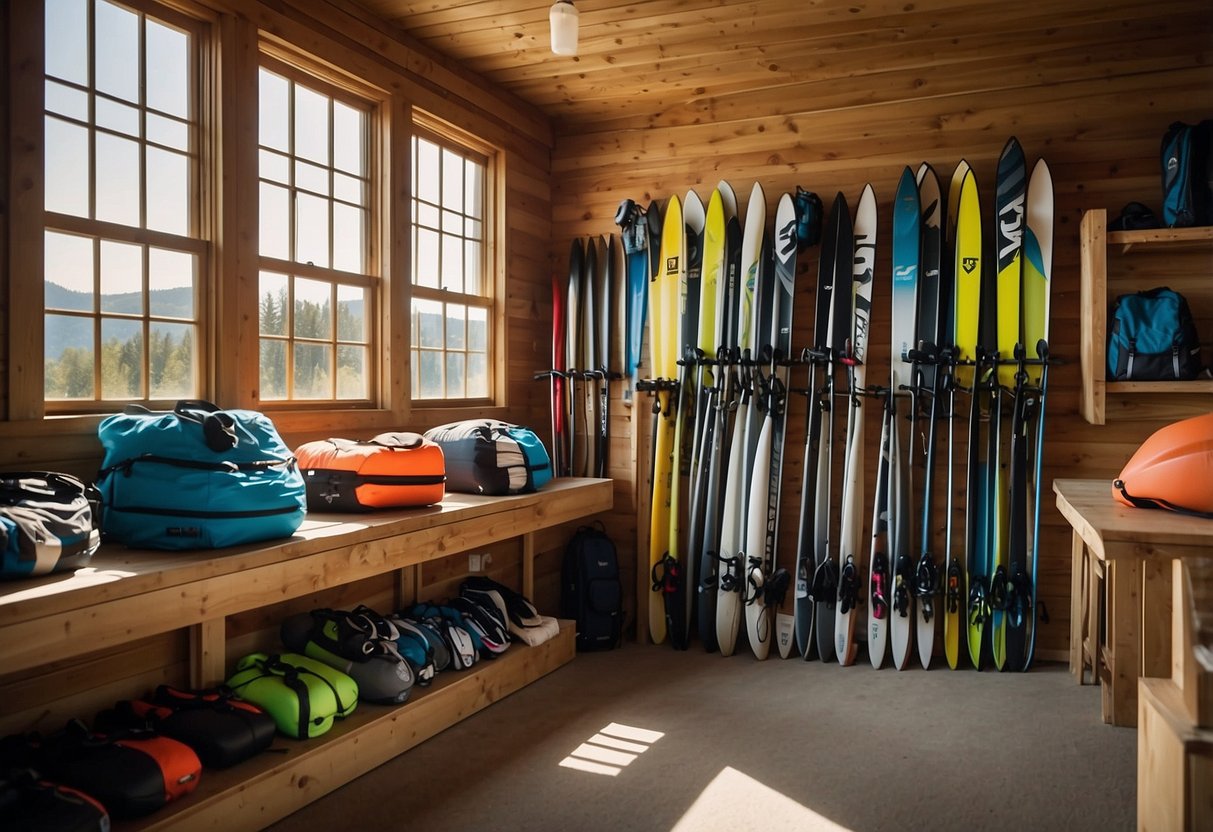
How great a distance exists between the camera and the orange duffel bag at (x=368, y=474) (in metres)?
2.95

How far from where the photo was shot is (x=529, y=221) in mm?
4621

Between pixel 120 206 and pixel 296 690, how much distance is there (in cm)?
150

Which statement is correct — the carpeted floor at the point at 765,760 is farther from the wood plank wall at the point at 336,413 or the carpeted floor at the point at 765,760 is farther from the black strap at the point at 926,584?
the wood plank wall at the point at 336,413

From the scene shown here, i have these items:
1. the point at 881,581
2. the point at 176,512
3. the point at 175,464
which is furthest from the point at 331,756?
the point at 881,581

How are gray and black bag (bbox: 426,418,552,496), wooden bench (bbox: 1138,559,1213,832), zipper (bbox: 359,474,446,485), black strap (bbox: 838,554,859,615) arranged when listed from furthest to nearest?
black strap (bbox: 838,554,859,615)
gray and black bag (bbox: 426,418,552,496)
zipper (bbox: 359,474,446,485)
wooden bench (bbox: 1138,559,1213,832)

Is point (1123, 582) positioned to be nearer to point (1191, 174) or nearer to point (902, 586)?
point (902, 586)

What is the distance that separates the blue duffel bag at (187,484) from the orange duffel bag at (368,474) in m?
0.47

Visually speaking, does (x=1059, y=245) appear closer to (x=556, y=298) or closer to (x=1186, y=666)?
(x=556, y=298)

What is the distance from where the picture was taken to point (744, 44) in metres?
3.73

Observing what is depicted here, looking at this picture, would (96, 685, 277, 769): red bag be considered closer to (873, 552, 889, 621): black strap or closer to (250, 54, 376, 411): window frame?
(250, 54, 376, 411): window frame

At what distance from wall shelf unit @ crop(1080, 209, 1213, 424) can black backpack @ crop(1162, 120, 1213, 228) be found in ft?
0.29

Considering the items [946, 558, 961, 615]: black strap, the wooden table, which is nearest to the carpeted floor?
the wooden table

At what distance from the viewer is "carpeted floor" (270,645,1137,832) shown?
244 cm

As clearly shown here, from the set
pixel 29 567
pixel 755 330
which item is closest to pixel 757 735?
pixel 755 330
